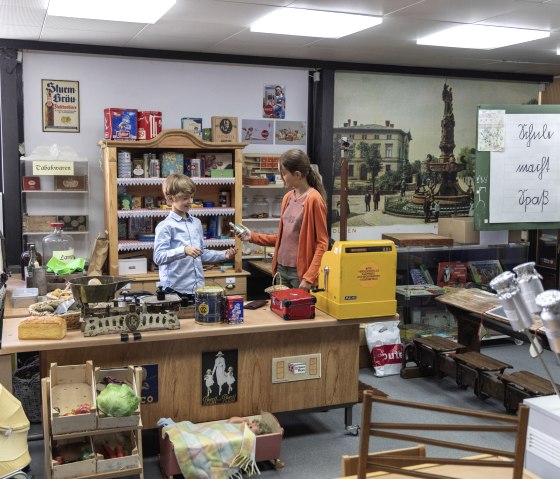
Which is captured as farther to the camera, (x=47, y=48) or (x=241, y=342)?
(x=47, y=48)

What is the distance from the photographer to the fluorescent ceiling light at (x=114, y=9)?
4605 millimetres

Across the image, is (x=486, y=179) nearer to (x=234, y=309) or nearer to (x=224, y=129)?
(x=224, y=129)

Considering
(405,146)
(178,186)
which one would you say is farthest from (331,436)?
(405,146)

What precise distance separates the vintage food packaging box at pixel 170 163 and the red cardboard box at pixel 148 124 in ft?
0.72

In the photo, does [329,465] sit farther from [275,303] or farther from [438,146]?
[438,146]

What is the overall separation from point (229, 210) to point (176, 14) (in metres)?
2.08

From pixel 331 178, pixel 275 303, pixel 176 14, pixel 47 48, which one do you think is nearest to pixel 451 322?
pixel 331 178

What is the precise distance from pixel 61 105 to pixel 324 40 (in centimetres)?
249

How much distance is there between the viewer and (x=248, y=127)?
6.97 m

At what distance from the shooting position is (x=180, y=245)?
455 centimetres

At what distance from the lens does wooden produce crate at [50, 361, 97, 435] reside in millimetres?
3381

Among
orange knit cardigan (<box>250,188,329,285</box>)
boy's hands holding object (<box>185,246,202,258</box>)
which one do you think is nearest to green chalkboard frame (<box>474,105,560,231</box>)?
orange knit cardigan (<box>250,188,329,285</box>)

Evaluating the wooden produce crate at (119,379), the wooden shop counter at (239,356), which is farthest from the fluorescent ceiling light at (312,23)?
the wooden produce crate at (119,379)

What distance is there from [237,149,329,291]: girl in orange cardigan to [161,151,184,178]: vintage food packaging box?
1.69 m
